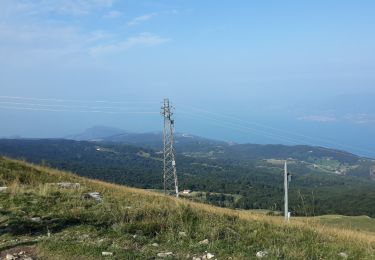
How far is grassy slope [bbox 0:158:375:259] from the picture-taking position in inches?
312

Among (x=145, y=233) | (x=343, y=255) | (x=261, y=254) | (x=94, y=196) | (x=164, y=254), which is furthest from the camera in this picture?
(x=94, y=196)

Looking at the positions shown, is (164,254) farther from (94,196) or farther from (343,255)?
(94,196)

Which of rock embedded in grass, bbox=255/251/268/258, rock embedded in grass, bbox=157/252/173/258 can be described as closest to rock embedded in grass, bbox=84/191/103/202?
rock embedded in grass, bbox=157/252/173/258

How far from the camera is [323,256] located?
8227mm

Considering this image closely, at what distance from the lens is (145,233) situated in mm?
8906

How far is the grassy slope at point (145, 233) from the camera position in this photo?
7.93 metres

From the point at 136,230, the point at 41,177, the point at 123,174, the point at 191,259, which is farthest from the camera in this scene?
the point at 123,174

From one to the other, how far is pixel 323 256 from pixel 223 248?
68.8 inches

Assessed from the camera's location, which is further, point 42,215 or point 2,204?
point 2,204

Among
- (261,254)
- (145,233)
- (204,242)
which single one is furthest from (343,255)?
(145,233)

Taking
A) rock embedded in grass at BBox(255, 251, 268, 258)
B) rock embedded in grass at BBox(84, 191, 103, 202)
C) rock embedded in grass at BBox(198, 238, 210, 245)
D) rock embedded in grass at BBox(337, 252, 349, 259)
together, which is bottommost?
rock embedded in grass at BBox(337, 252, 349, 259)

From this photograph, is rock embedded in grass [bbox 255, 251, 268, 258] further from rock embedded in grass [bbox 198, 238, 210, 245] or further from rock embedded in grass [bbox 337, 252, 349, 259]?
rock embedded in grass [bbox 337, 252, 349, 259]

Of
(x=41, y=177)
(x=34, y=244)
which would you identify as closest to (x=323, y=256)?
(x=34, y=244)

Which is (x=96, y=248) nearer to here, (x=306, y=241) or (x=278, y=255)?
(x=278, y=255)
